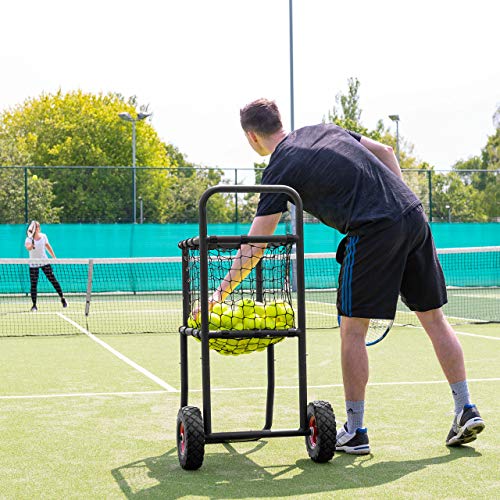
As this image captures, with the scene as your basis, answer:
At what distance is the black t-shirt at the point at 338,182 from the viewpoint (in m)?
4.27

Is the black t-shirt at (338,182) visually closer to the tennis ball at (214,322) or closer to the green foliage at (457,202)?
the tennis ball at (214,322)

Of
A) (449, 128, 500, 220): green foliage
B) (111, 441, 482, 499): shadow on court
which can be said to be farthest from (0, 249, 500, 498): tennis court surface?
(449, 128, 500, 220): green foliage

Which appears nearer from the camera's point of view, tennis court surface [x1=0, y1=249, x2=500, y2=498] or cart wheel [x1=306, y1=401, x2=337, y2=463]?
tennis court surface [x1=0, y1=249, x2=500, y2=498]

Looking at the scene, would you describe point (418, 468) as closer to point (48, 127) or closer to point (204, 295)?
point (204, 295)

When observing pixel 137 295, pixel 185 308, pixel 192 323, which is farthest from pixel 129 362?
pixel 137 295

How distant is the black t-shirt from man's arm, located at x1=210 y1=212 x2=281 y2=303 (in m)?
0.04

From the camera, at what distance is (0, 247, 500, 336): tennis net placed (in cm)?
1287

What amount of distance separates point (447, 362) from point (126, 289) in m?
17.6

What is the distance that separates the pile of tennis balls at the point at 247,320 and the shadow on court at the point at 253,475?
0.54m

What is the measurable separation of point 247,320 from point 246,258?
0.27 metres

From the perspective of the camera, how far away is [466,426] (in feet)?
14.6

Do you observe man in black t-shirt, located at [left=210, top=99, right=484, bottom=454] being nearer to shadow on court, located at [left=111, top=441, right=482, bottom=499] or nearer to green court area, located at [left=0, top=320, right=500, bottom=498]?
shadow on court, located at [left=111, top=441, right=482, bottom=499]

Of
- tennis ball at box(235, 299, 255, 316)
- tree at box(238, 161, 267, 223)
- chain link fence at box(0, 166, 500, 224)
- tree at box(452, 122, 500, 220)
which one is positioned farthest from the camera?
tree at box(452, 122, 500, 220)

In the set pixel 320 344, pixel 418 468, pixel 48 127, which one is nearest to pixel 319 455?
pixel 418 468
